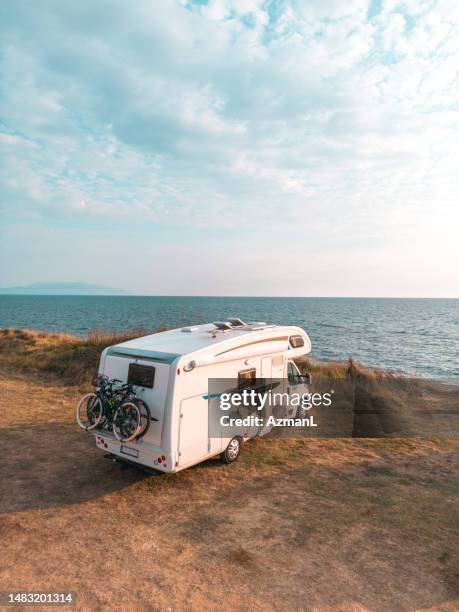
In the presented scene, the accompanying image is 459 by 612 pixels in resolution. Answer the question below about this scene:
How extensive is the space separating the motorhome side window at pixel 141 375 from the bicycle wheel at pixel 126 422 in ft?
1.60

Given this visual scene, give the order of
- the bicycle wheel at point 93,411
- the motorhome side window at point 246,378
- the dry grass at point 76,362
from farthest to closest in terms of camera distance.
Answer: the dry grass at point 76,362, the motorhome side window at point 246,378, the bicycle wheel at point 93,411

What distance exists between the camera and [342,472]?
8648 millimetres

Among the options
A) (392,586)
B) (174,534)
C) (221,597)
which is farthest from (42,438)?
(392,586)

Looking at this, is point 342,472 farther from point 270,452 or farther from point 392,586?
point 392,586

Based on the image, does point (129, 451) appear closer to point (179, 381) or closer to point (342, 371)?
point (179, 381)

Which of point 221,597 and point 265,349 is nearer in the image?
point 221,597

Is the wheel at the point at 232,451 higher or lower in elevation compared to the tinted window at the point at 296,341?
lower

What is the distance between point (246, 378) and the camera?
28.8 feet

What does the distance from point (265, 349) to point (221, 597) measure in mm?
5227

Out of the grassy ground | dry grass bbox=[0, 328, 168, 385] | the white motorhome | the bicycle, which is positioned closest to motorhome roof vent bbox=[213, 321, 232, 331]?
the white motorhome

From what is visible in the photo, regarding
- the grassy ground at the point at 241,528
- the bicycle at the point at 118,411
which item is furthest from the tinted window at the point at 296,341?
the bicycle at the point at 118,411

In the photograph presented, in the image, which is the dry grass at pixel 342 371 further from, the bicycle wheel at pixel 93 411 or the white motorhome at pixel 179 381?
the bicycle wheel at pixel 93 411

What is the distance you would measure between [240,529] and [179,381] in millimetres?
2524

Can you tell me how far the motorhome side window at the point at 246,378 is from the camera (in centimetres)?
856
